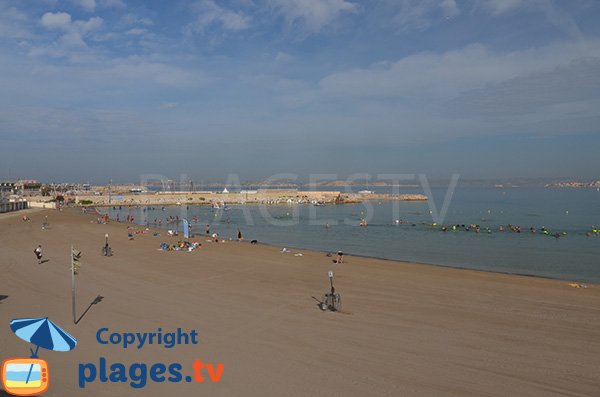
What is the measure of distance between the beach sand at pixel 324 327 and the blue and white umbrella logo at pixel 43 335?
3.22 ft

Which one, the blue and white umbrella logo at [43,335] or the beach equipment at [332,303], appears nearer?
the blue and white umbrella logo at [43,335]

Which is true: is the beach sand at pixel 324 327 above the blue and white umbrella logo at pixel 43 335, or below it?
below

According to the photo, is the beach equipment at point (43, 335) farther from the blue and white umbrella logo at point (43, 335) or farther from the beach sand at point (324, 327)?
the beach sand at point (324, 327)

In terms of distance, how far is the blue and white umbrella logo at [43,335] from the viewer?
6.94 meters

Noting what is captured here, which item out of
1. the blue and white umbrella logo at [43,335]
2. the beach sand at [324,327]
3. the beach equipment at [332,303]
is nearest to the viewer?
the blue and white umbrella logo at [43,335]

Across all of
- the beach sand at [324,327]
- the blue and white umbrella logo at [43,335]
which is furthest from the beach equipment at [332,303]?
the blue and white umbrella logo at [43,335]

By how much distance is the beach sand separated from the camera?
805cm

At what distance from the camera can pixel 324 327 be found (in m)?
11.3

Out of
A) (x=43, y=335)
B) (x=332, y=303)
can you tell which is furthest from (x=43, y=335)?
(x=332, y=303)

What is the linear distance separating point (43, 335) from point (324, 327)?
640 cm

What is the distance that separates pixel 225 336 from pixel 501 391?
19.2 feet

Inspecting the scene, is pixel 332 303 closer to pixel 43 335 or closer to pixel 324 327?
pixel 324 327

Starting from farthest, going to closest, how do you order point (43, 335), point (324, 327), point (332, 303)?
point (332, 303), point (324, 327), point (43, 335)

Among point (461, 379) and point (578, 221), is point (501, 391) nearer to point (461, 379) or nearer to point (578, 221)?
point (461, 379)
